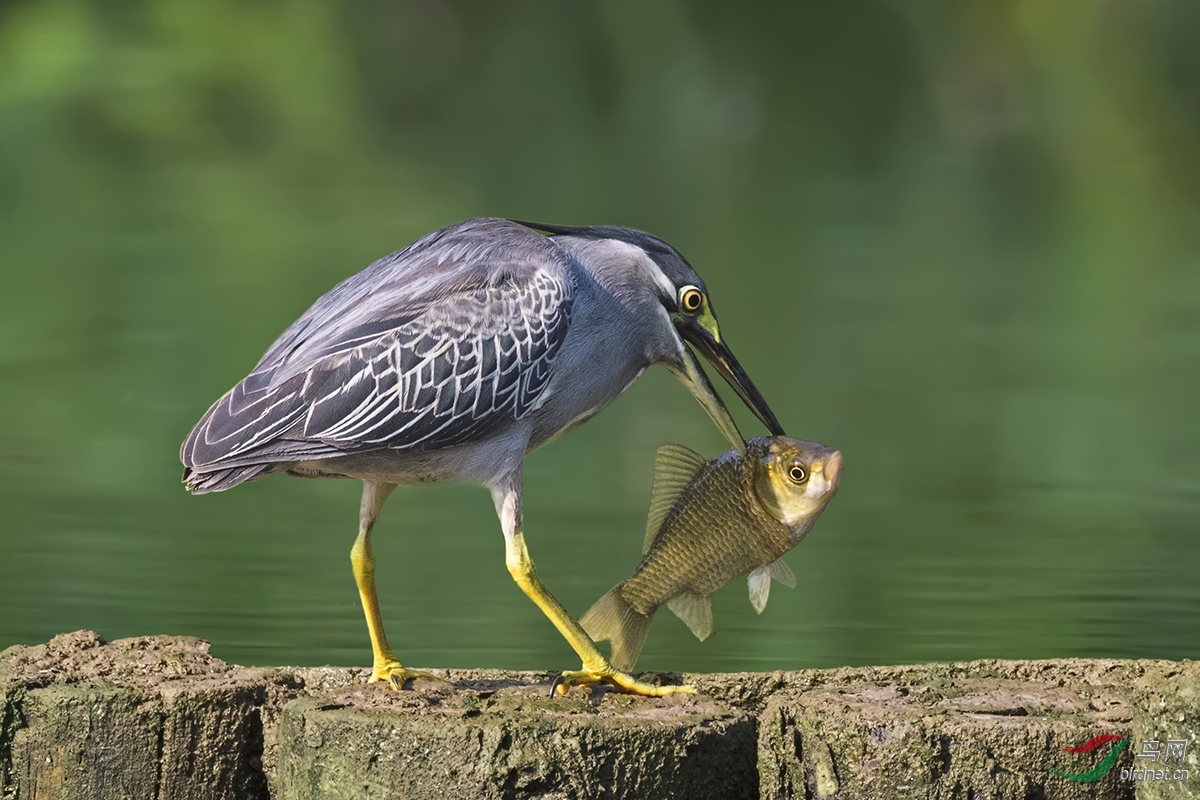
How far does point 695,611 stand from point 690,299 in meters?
0.67

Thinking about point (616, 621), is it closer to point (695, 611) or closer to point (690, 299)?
point (695, 611)

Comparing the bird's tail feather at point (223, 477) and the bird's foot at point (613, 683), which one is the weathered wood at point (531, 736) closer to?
the bird's foot at point (613, 683)

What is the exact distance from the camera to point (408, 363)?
→ 11.3 ft

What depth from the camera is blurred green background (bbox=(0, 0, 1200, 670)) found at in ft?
20.2

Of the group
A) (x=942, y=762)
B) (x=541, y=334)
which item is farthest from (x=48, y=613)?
(x=942, y=762)

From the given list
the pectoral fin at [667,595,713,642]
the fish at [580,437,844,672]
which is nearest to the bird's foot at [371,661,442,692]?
the fish at [580,437,844,672]

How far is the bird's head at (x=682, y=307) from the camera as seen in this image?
379 centimetres

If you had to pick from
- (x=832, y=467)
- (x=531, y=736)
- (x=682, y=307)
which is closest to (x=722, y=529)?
(x=832, y=467)
